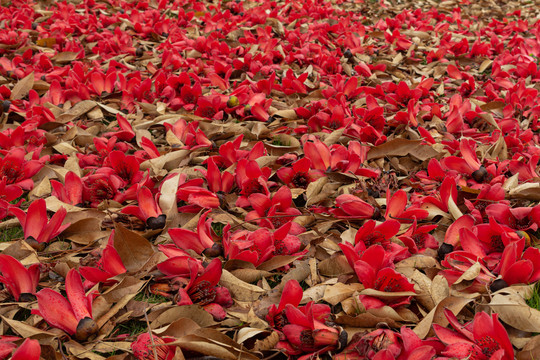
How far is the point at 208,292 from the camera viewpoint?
1348 mm

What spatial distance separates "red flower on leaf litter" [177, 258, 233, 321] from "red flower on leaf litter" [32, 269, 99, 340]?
24 cm

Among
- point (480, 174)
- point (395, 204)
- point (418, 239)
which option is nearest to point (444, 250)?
point (418, 239)

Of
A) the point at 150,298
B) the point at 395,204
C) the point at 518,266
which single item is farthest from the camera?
the point at 395,204

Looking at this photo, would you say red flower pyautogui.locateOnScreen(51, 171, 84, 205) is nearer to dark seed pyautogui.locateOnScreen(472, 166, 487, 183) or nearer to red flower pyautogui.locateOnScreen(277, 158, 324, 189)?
red flower pyautogui.locateOnScreen(277, 158, 324, 189)

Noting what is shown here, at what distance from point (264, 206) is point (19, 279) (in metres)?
0.79

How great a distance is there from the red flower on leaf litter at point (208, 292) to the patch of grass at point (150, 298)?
0.27ft

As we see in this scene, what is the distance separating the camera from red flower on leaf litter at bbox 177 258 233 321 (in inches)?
51.0

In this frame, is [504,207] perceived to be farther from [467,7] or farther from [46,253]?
[467,7]

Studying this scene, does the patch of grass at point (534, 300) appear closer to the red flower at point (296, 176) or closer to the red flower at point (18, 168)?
the red flower at point (296, 176)

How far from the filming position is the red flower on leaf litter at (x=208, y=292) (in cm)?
130

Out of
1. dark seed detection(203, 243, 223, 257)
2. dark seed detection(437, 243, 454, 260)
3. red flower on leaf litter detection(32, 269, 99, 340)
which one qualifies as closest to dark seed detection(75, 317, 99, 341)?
red flower on leaf litter detection(32, 269, 99, 340)

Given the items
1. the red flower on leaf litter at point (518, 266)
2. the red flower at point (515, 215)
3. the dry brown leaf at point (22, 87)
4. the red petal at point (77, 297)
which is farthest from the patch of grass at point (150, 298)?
the dry brown leaf at point (22, 87)

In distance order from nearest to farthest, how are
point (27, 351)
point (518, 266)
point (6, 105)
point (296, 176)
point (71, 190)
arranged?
point (27, 351), point (518, 266), point (71, 190), point (296, 176), point (6, 105)

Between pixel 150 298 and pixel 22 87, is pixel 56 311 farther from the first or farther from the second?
pixel 22 87
